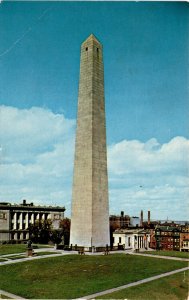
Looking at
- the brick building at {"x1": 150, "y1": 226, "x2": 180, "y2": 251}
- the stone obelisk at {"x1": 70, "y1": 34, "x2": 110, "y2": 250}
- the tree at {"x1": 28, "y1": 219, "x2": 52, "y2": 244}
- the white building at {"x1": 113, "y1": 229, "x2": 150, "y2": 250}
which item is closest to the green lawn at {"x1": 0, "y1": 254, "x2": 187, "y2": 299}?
the stone obelisk at {"x1": 70, "y1": 34, "x2": 110, "y2": 250}

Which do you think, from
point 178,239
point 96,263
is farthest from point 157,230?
point 96,263

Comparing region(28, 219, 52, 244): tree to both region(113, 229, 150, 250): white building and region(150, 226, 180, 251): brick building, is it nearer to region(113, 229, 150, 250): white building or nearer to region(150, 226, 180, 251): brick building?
region(113, 229, 150, 250): white building

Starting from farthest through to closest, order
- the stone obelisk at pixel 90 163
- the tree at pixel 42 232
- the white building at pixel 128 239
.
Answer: the tree at pixel 42 232, the white building at pixel 128 239, the stone obelisk at pixel 90 163

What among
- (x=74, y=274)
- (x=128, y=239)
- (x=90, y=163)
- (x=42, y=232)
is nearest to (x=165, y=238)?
(x=42, y=232)

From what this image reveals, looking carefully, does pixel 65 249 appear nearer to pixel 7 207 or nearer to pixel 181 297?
pixel 181 297

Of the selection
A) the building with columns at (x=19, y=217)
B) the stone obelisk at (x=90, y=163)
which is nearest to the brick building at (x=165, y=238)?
the building with columns at (x=19, y=217)

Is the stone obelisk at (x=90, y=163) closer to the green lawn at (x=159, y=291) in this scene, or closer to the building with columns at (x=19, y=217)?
the green lawn at (x=159, y=291)
